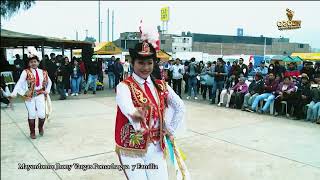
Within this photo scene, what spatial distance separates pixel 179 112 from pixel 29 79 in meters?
4.18

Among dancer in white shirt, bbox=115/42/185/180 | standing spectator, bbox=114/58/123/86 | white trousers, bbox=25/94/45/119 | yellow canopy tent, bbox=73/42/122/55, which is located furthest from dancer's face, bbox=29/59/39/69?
yellow canopy tent, bbox=73/42/122/55

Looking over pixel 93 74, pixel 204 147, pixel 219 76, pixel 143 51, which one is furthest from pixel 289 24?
pixel 143 51

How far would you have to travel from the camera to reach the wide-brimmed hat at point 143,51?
2.77 meters

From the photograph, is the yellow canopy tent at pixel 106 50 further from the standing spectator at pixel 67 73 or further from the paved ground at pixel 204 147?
the paved ground at pixel 204 147

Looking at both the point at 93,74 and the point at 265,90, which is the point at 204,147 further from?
the point at 93,74

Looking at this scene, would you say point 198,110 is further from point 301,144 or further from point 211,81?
point 301,144

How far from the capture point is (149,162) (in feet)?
9.17

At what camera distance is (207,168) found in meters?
4.88

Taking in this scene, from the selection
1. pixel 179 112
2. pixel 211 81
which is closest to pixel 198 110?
pixel 211 81

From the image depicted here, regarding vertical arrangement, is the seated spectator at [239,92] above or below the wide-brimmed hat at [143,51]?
below

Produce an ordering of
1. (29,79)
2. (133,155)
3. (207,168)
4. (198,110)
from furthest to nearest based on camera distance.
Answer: (198,110)
(29,79)
(207,168)
(133,155)

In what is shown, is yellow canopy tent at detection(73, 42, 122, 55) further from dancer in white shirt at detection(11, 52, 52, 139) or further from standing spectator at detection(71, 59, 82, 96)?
dancer in white shirt at detection(11, 52, 52, 139)

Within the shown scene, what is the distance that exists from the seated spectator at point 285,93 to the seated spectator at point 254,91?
1.93ft

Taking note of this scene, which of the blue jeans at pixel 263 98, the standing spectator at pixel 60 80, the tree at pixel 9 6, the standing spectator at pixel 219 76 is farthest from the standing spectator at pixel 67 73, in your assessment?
the tree at pixel 9 6
